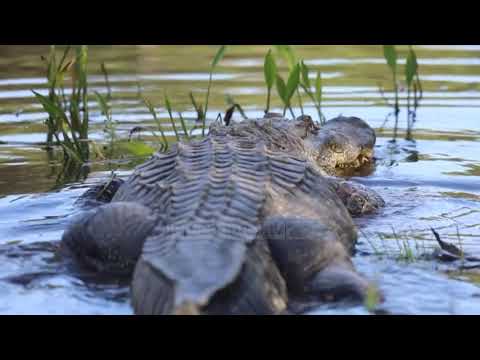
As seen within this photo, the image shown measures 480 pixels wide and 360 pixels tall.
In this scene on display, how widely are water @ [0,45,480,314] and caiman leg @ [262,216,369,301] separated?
15 centimetres

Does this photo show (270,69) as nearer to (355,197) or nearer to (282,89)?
(282,89)

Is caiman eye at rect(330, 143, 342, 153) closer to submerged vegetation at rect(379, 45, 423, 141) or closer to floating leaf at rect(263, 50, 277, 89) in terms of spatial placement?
floating leaf at rect(263, 50, 277, 89)

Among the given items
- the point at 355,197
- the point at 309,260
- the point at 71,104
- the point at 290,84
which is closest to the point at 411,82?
the point at 290,84

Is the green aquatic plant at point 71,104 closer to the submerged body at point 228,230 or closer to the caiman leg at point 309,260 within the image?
the submerged body at point 228,230

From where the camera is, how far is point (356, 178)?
280 inches

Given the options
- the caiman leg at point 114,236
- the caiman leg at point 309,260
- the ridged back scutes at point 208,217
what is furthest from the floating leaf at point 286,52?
the caiman leg at point 309,260

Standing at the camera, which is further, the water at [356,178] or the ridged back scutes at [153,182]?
the ridged back scutes at [153,182]

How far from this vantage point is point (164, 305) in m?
3.70

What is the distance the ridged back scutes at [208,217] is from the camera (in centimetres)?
364

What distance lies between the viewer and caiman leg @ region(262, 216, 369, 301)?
4215mm

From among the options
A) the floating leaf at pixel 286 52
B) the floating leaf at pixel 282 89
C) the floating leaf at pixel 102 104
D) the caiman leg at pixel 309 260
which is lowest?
the caiman leg at pixel 309 260

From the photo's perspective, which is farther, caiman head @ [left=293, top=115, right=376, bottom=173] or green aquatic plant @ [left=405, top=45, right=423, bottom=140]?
green aquatic plant @ [left=405, top=45, right=423, bottom=140]

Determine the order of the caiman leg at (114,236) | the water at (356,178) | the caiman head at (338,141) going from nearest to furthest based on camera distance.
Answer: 1. the water at (356,178)
2. the caiman leg at (114,236)
3. the caiman head at (338,141)

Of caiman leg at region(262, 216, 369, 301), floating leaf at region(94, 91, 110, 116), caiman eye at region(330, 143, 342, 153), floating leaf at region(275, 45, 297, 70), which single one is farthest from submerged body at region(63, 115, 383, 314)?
floating leaf at region(275, 45, 297, 70)
